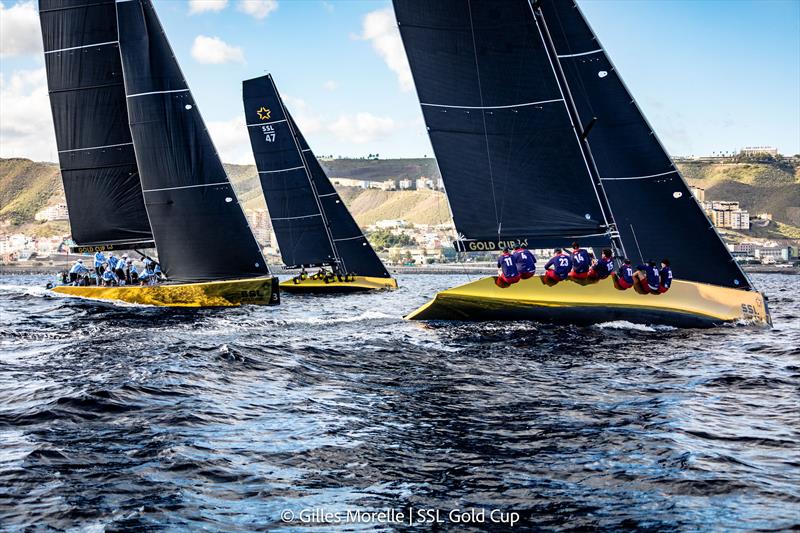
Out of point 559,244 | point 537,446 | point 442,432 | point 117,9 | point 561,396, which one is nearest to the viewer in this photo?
point 537,446

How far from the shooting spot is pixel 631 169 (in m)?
18.3

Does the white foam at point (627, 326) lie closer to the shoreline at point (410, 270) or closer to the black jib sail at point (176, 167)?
the black jib sail at point (176, 167)

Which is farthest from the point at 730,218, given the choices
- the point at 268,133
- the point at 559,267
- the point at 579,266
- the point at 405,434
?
the point at 405,434

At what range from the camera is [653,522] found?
5.46m

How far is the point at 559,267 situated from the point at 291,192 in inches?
967

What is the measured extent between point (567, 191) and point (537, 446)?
1147 centimetres

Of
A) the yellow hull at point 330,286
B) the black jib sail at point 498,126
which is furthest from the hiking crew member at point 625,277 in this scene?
the yellow hull at point 330,286

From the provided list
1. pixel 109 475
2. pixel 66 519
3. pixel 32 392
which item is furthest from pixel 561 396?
pixel 32 392

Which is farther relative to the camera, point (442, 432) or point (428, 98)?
point (428, 98)

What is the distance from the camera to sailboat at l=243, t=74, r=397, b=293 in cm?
3928

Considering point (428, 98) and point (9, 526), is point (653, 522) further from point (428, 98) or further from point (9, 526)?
point (428, 98)

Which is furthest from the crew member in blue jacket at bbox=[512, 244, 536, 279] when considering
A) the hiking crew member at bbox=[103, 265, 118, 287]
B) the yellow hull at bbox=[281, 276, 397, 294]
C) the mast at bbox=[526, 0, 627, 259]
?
the yellow hull at bbox=[281, 276, 397, 294]

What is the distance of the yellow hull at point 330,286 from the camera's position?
38.8 m

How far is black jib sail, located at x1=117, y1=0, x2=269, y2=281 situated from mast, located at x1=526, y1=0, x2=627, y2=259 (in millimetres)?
12249
